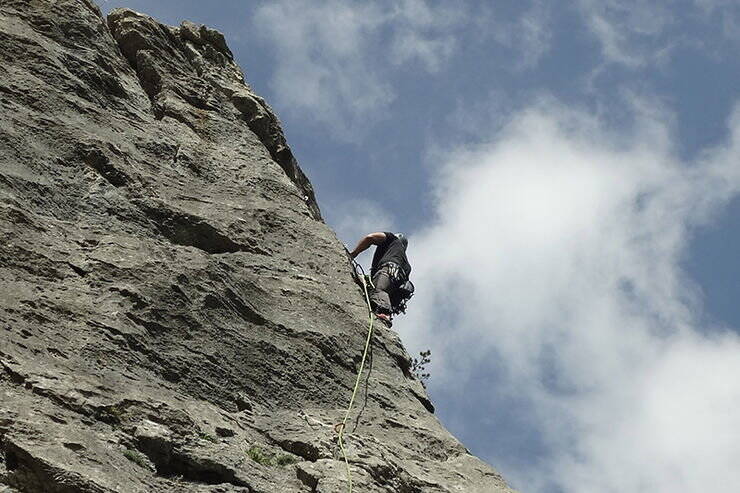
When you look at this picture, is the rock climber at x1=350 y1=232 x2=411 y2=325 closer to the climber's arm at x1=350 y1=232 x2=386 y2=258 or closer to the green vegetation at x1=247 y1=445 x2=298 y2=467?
the climber's arm at x1=350 y1=232 x2=386 y2=258

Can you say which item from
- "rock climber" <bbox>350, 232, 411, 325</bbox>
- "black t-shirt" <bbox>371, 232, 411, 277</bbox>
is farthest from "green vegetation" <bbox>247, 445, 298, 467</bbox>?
"black t-shirt" <bbox>371, 232, 411, 277</bbox>

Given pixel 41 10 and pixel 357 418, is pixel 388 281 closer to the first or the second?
pixel 357 418

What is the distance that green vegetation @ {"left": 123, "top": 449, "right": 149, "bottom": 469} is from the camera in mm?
6957

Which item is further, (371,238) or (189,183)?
(371,238)

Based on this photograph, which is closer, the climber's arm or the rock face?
the rock face

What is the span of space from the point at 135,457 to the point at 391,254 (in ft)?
25.4

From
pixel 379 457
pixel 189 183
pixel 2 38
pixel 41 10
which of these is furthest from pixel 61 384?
pixel 41 10

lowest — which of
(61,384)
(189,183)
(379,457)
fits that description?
(61,384)

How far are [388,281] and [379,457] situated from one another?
523cm

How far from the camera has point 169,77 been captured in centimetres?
1316

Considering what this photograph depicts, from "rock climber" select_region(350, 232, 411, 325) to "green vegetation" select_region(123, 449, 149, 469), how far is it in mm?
5540

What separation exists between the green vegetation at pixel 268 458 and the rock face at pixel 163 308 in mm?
23

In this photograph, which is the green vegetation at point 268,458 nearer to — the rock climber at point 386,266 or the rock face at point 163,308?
the rock face at point 163,308

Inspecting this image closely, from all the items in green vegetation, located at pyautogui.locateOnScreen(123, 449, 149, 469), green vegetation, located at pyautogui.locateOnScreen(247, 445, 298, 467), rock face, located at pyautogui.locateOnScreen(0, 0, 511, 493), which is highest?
rock face, located at pyautogui.locateOnScreen(0, 0, 511, 493)
